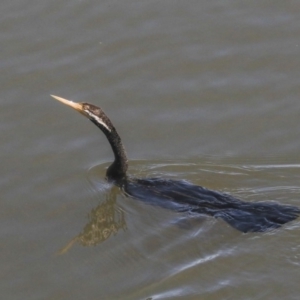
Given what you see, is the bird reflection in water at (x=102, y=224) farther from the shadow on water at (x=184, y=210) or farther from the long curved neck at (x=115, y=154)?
Result: the long curved neck at (x=115, y=154)

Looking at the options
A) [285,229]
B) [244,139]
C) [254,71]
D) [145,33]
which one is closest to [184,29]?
[145,33]

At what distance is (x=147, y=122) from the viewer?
30.6 feet

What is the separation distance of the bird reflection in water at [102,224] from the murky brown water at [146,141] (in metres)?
0.02

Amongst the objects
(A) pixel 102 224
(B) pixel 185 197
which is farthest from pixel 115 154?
(B) pixel 185 197

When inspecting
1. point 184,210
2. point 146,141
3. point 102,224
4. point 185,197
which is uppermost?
point 146,141

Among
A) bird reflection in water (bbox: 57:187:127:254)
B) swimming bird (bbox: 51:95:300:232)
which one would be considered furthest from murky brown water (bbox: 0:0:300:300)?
swimming bird (bbox: 51:95:300:232)

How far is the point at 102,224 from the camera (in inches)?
331

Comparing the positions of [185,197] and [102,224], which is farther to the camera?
[102,224]

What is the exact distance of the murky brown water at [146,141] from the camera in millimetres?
7523

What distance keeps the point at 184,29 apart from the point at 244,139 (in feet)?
6.86

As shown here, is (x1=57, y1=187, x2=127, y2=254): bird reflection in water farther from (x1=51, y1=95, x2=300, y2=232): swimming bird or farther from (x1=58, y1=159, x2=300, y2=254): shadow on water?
(x1=51, y1=95, x2=300, y2=232): swimming bird

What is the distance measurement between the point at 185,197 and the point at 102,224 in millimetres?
939

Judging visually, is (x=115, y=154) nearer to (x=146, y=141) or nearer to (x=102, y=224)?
(x=146, y=141)

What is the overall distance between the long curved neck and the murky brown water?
16 centimetres
